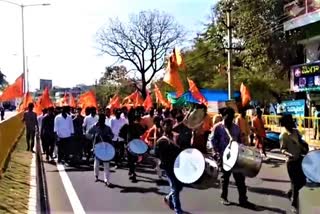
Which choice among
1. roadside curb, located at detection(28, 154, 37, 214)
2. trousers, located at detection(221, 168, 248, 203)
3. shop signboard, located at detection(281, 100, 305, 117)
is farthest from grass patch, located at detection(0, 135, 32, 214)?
shop signboard, located at detection(281, 100, 305, 117)

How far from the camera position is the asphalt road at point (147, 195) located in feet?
31.8

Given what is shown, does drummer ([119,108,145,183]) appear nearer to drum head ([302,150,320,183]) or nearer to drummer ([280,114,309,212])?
drummer ([280,114,309,212])

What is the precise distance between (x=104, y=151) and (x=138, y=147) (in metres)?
0.99

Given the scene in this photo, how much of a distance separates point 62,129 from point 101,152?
475cm

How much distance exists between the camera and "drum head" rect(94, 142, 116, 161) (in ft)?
40.6

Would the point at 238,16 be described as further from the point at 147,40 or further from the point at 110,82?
the point at 110,82

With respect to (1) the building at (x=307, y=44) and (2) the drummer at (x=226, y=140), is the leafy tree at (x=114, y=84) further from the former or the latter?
(2) the drummer at (x=226, y=140)

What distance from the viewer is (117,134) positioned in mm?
15797

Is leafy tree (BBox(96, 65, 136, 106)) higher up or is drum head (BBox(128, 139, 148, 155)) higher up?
leafy tree (BBox(96, 65, 136, 106))

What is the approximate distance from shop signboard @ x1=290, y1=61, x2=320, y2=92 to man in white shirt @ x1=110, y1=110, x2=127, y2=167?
17.6 metres

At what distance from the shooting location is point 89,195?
37.0 ft

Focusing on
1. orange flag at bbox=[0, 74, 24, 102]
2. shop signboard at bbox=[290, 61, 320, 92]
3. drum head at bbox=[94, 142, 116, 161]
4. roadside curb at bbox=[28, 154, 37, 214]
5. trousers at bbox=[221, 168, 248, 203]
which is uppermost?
shop signboard at bbox=[290, 61, 320, 92]

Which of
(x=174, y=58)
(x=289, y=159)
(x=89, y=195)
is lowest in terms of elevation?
(x=89, y=195)

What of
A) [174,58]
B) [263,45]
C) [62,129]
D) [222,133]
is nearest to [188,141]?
[222,133]
